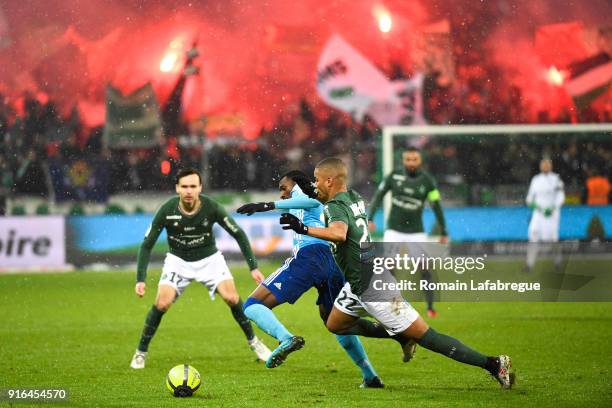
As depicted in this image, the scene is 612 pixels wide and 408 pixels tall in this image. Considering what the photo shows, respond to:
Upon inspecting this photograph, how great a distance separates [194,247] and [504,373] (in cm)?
372

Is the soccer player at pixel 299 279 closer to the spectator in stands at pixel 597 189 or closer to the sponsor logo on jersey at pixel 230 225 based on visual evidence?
the sponsor logo on jersey at pixel 230 225

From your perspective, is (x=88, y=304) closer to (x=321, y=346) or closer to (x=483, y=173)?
(x=321, y=346)

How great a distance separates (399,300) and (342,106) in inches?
969

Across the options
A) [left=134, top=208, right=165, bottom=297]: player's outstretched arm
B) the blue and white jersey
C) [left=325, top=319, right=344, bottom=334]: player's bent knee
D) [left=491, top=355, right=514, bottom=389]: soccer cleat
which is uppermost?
the blue and white jersey

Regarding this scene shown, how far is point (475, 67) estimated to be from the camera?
37.0 meters

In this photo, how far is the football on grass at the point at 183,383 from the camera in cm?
884

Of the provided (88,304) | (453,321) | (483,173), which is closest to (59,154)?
(483,173)

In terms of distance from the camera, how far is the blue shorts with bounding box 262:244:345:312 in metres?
9.90

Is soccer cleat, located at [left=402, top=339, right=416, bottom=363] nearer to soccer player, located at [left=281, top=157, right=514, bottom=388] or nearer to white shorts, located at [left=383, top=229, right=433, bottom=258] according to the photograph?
soccer player, located at [left=281, top=157, right=514, bottom=388]

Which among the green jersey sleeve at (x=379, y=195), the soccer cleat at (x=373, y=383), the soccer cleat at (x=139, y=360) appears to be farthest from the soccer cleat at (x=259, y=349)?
the green jersey sleeve at (x=379, y=195)

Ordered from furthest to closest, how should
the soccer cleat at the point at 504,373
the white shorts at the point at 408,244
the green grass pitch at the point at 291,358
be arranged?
the white shorts at the point at 408,244 < the green grass pitch at the point at 291,358 < the soccer cleat at the point at 504,373

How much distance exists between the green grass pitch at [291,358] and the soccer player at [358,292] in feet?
1.11

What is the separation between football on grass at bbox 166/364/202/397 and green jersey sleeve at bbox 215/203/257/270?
220 cm

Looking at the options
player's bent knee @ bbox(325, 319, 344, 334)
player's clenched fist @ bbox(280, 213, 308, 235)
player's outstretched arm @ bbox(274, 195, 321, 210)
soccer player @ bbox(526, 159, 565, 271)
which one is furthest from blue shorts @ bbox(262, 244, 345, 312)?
soccer player @ bbox(526, 159, 565, 271)
